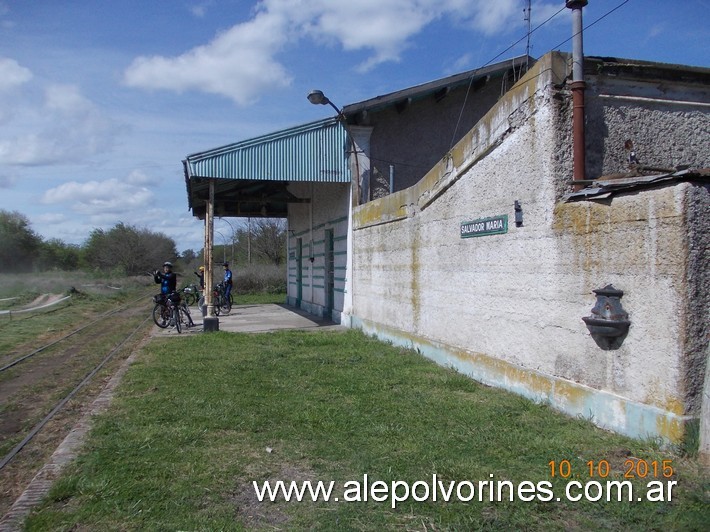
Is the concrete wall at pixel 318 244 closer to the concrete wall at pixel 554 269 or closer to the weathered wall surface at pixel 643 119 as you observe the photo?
the concrete wall at pixel 554 269

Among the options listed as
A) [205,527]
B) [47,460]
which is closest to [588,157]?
[205,527]

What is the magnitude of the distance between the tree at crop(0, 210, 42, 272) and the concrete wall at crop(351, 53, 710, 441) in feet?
159

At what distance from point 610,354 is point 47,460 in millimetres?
5183

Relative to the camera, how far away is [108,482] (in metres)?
4.63

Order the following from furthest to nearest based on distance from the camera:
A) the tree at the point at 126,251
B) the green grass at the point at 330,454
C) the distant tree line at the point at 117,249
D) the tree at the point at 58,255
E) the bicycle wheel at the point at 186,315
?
the tree at the point at 126,251 < the tree at the point at 58,255 < the distant tree line at the point at 117,249 < the bicycle wheel at the point at 186,315 < the green grass at the point at 330,454

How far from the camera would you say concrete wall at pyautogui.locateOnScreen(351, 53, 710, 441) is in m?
4.96

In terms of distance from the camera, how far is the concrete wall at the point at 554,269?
4965mm

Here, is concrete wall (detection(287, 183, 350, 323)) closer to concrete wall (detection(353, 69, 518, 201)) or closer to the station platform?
the station platform

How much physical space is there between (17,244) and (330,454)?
57.7 m

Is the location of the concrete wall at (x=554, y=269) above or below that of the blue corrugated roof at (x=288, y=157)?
below

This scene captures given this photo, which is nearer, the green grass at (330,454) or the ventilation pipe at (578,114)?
the green grass at (330,454)

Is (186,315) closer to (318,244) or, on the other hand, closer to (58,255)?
(318,244)

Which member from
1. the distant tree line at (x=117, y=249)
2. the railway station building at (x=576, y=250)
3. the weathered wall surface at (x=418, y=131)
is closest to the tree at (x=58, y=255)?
the distant tree line at (x=117, y=249)
